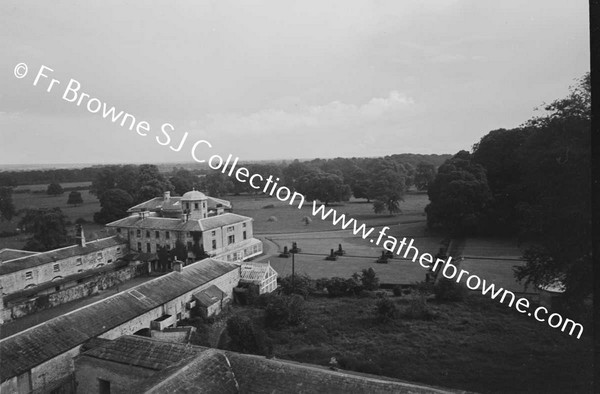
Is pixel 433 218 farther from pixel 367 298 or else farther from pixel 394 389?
pixel 394 389

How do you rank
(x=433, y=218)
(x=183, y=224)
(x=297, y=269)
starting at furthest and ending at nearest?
(x=433, y=218)
(x=183, y=224)
(x=297, y=269)

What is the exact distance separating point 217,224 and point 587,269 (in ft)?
94.4

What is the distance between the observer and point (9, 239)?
4941cm

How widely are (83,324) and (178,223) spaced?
781 inches

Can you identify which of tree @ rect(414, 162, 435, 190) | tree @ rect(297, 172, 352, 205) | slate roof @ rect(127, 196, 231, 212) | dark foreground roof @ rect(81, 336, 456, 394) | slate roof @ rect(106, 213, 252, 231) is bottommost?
dark foreground roof @ rect(81, 336, 456, 394)

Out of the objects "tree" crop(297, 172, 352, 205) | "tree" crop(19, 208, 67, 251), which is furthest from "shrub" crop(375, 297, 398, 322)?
"tree" crop(297, 172, 352, 205)

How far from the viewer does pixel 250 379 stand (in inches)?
464

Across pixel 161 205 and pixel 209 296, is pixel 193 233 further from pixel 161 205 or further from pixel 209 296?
pixel 161 205

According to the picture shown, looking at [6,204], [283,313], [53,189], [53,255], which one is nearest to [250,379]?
[283,313]

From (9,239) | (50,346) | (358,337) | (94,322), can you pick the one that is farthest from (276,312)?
(9,239)

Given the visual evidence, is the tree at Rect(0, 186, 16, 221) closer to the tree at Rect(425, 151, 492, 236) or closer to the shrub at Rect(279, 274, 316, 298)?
the shrub at Rect(279, 274, 316, 298)

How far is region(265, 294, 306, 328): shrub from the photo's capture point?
2235 cm

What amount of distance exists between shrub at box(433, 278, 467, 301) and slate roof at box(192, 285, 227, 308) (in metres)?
13.4

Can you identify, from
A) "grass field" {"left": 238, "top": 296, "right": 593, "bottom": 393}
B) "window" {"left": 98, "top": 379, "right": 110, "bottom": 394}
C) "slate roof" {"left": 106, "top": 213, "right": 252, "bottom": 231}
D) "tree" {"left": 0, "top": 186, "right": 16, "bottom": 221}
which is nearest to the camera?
"window" {"left": 98, "top": 379, "right": 110, "bottom": 394}
